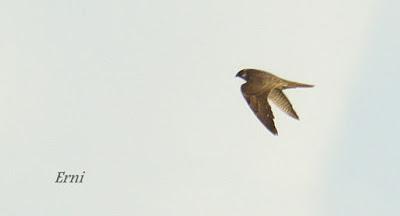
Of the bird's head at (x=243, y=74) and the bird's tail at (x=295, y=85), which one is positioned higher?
the bird's head at (x=243, y=74)

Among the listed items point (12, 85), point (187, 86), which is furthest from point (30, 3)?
point (187, 86)

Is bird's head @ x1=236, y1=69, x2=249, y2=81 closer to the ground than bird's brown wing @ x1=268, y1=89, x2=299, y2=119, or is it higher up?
higher up

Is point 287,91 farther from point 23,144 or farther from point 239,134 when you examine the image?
point 23,144

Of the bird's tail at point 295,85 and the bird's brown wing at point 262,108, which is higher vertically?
the bird's tail at point 295,85

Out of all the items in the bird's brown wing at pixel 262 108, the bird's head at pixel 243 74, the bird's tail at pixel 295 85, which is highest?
the bird's head at pixel 243 74

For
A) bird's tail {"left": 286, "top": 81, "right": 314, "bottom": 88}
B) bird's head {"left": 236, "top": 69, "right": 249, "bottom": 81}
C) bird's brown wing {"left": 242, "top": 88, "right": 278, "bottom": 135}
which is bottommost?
bird's brown wing {"left": 242, "top": 88, "right": 278, "bottom": 135}
